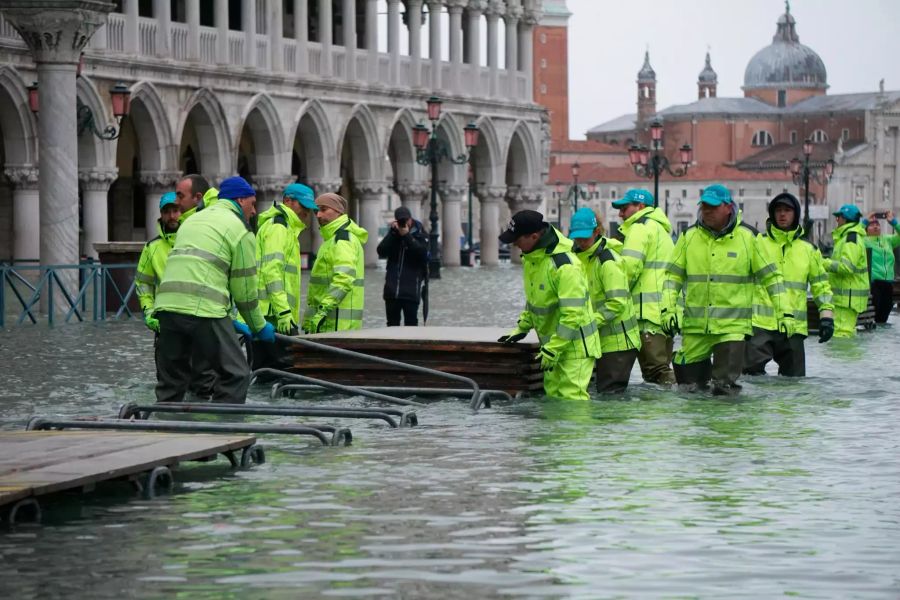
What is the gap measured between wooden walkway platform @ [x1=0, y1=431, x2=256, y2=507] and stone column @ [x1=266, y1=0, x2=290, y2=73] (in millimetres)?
38083

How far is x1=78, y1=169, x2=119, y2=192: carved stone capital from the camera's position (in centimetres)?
4109

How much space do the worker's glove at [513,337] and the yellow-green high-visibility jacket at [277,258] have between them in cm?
154

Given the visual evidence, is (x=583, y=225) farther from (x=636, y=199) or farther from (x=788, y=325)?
(x=788, y=325)

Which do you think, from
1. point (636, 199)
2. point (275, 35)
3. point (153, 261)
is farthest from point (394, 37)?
point (153, 261)

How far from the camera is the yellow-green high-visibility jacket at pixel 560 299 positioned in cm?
1230

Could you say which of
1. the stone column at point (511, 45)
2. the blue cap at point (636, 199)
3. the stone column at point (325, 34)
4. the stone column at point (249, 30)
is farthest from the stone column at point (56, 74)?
the stone column at point (511, 45)

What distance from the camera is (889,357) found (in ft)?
62.6

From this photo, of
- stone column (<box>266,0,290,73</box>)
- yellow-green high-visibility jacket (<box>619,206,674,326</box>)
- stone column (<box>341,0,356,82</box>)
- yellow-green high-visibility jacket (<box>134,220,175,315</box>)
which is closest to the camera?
yellow-green high-visibility jacket (<box>134,220,175,315</box>)

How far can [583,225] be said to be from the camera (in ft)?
43.9

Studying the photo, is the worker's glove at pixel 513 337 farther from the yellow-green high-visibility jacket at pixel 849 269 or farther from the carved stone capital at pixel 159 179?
the carved stone capital at pixel 159 179

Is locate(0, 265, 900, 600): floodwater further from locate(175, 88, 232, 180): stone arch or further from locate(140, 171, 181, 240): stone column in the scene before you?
locate(175, 88, 232, 180): stone arch

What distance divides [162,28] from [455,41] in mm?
14420

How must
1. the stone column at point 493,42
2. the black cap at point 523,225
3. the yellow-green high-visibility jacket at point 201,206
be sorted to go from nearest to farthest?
the black cap at point 523,225
the yellow-green high-visibility jacket at point 201,206
the stone column at point 493,42

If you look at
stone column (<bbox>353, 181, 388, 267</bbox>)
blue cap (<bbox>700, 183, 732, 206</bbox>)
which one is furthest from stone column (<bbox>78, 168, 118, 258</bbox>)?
blue cap (<bbox>700, 183, 732, 206</bbox>)
